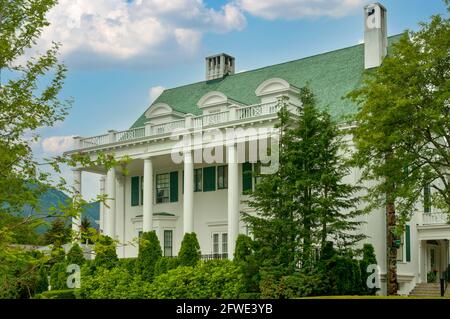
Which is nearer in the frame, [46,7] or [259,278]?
[46,7]

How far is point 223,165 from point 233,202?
576cm

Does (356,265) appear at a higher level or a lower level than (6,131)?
lower

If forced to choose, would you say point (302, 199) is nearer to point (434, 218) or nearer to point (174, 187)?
point (434, 218)

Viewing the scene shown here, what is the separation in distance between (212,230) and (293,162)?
48.5 feet

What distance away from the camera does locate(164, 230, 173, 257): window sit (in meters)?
42.7

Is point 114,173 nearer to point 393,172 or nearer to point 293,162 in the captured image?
point 293,162

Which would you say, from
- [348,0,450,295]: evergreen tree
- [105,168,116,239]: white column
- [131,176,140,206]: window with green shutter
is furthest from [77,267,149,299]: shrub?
[348,0,450,295]: evergreen tree

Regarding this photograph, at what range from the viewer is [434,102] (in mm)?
23969

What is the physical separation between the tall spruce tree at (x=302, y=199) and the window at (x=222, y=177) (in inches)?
511

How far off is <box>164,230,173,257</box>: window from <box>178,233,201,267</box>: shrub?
7.79 m

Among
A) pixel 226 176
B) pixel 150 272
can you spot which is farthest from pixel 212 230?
pixel 150 272

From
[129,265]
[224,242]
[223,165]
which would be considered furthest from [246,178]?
[129,265]

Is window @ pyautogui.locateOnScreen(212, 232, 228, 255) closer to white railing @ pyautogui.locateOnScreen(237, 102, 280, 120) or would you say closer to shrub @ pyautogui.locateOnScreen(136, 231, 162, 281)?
shrub @ pyautogui.locateOnScreen(136, 231, 162, 281)

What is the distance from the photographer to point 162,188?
44594 mm
